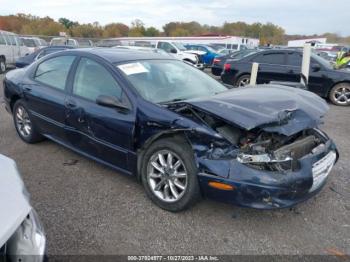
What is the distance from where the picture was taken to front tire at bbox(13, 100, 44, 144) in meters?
4.72

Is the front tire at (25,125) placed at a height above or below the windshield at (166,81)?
below

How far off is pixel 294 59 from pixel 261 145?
7.36 metres

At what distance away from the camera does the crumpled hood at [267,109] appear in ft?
9.00

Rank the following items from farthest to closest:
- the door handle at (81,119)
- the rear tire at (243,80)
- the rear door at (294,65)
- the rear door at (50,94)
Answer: the rear tire at (243,80) < the rear door at (294,65) < the rear door at (50,94) < the door handle at (81,119)

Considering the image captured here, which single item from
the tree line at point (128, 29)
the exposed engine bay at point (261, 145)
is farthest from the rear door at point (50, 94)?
the tree line at point (128, 29)

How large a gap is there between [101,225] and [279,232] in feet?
5.39

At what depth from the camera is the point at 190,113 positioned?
3.00 metres

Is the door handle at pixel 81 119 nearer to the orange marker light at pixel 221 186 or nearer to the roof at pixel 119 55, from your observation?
the roof at pixel 119 55

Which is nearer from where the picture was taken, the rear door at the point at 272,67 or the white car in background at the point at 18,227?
the white car in background at the point at 18,227

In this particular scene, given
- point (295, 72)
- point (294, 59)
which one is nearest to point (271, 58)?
point (294, 59)

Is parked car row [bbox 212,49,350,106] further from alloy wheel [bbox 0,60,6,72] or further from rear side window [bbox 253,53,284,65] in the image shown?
alloy wheel [bbox 0,60,6,72]

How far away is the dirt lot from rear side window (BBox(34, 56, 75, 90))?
1.16 metres

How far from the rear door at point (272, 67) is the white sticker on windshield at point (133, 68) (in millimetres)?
6724

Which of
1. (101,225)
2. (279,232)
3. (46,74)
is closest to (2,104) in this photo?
(46,74)
